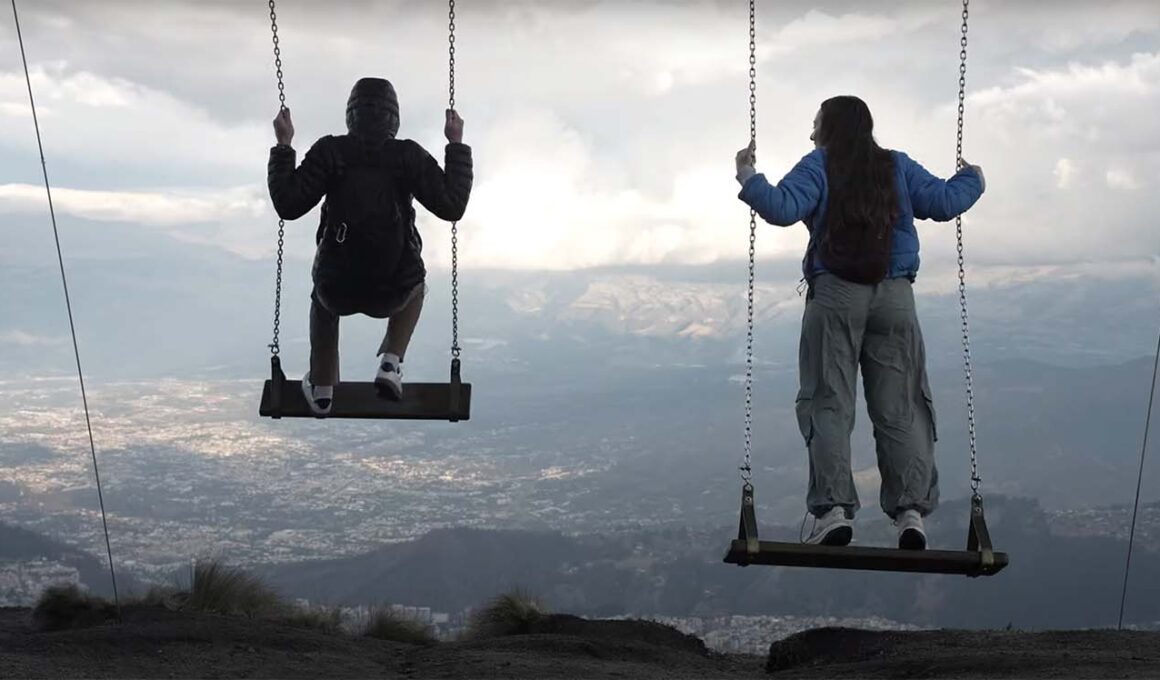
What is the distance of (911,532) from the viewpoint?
646 cm

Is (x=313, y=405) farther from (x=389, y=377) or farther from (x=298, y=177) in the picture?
(x=298, y=177)

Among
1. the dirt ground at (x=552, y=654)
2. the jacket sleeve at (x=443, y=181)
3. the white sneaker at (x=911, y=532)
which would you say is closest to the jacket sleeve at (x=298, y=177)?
the jacket sleeve at (x=443, y=181)

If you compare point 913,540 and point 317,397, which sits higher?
point 317,397

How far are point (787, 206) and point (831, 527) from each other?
1524mm

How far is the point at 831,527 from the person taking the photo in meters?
6.35

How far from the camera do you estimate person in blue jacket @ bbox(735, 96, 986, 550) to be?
645cm

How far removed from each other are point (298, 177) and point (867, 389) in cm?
322

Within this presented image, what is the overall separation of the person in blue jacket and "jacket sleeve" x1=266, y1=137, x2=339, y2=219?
92.2 inches

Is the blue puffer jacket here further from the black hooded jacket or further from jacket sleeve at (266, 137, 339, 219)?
jacket sleeve at (266, 137, 339, 219)

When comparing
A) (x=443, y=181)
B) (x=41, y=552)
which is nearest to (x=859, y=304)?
(x=443, y=181)

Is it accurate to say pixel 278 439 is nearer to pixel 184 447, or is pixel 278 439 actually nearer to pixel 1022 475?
pixel 184 447

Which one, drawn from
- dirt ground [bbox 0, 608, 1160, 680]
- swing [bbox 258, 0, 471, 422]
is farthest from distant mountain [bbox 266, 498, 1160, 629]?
swing [bbox 258, 0, 471, 422]

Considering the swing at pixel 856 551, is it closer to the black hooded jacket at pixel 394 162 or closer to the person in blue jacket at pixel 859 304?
the person in blue jacket at pixel 859 304

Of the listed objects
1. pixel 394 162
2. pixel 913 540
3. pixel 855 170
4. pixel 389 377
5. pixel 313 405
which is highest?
pixel 394 162
